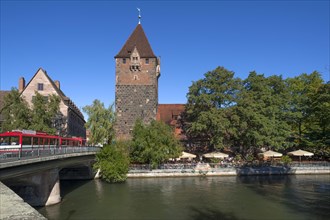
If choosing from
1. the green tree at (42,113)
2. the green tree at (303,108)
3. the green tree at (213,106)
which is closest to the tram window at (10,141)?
the green tree at (42,113)

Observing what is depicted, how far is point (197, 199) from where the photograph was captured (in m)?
26.3

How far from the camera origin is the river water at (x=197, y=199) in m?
21.5

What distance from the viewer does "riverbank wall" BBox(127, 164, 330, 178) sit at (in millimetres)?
41094

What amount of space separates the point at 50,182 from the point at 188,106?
2751 cm

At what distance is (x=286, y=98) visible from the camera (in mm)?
50375

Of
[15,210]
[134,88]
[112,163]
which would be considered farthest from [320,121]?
[15,210]

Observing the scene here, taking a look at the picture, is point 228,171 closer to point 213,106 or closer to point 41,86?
point 213,106

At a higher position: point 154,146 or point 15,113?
point 15,113

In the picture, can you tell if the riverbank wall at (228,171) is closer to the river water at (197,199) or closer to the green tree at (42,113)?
the river water at (197,199)

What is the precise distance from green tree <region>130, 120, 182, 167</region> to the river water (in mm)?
3713

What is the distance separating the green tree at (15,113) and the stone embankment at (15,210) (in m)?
33.1

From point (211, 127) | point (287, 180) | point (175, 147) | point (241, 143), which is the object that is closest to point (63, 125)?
point (175, 147)

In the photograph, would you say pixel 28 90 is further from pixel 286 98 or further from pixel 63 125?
pixel 286 98

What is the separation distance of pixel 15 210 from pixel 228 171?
37958mm
